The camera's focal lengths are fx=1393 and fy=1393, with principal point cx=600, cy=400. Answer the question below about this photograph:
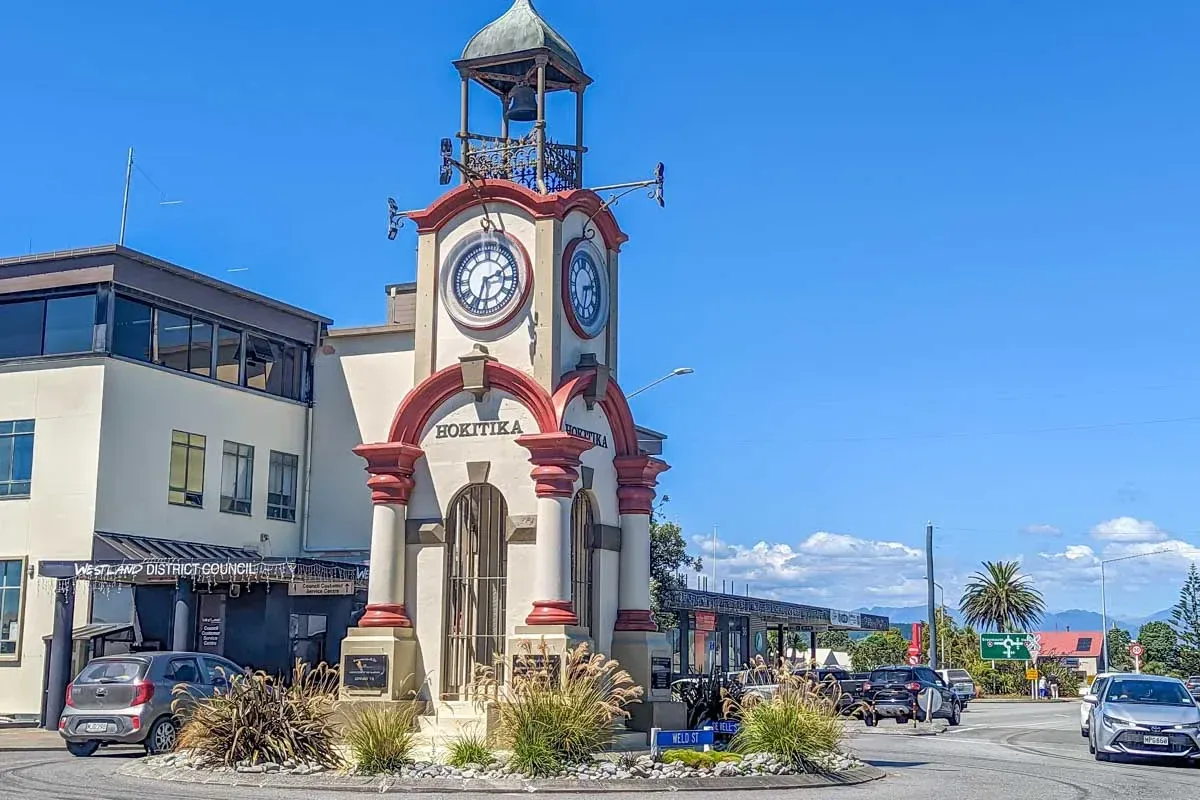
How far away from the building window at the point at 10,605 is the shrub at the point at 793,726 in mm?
22335

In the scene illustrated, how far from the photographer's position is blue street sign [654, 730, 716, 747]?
17219 mm

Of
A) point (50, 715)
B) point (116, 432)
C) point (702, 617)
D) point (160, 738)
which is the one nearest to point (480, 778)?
Result: point (160, 738)

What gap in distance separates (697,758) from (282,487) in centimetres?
2555

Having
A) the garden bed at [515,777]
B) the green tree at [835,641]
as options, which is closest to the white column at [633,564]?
the garden bed at [515,777]

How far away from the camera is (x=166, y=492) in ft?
118

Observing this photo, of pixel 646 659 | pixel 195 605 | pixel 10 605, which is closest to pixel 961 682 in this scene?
pixel 195 605

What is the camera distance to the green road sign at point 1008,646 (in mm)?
62188

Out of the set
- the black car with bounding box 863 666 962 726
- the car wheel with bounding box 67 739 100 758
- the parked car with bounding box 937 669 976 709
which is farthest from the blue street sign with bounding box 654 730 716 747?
the parked car with bounding box 937 669 976 709

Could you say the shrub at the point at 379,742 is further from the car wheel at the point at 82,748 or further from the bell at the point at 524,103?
the bell at the point at 524,103

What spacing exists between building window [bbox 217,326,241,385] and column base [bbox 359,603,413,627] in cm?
1945

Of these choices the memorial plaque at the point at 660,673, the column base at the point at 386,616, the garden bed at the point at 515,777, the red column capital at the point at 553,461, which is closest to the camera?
the garden bed at the point at 515,777

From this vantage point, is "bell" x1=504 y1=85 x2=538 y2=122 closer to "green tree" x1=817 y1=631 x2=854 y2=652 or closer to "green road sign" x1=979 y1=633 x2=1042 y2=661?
"green road sign" x1=979 y1=633 x2=1042 y2=661

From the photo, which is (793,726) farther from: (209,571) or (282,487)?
(282,487)

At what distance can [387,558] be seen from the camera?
21.3m
